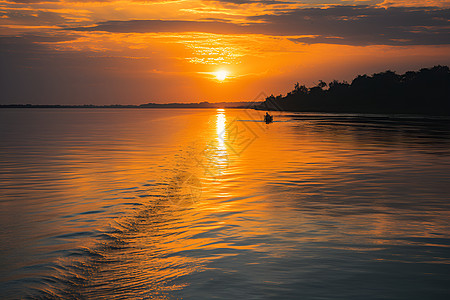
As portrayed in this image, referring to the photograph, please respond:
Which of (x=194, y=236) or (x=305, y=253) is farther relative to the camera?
(x=194, y=236)

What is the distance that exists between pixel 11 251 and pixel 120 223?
4161mm

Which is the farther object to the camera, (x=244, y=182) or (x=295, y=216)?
(x=244, y=182)

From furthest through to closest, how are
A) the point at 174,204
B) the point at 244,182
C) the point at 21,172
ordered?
the point at 21,172
the point at 244,182
the point at 174,204

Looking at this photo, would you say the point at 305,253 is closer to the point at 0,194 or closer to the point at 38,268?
the point at 38,268

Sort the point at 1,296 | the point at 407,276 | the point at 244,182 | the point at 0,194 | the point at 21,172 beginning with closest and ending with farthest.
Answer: the point at 1,296 < the point at 407,276 < the point at 0,194 < the point at 244,182 < the point at 21,172

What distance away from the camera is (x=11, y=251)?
12.6 meters

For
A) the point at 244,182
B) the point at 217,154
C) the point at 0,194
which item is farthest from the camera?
the point at 217,154

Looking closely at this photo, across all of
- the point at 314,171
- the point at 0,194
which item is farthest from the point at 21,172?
the point at 314,171

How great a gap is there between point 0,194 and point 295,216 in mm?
13611

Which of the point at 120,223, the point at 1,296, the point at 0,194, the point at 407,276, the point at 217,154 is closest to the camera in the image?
the point at 1,296

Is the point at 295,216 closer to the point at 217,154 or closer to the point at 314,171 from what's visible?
the point at 314,171

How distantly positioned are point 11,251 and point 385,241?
33.6 feet

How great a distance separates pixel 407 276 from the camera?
10750 millimetres

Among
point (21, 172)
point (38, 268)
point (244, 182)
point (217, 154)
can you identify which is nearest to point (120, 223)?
point (38, 268)
